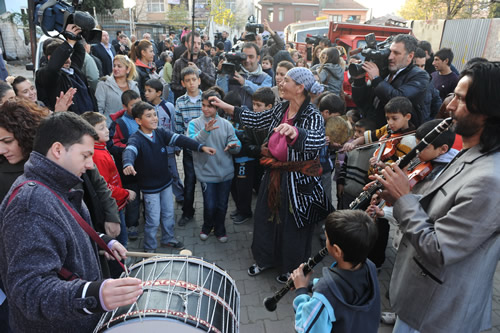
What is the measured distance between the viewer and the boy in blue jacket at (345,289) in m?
1.75

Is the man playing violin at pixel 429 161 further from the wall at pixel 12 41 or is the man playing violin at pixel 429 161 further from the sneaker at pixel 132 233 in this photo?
the wall at pixel 12 41

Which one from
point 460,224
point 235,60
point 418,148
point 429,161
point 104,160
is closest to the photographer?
point 460,224

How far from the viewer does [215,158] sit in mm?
4051

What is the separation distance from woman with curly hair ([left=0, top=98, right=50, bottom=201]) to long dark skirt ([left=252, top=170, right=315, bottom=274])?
207cm

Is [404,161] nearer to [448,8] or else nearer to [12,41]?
[12,41]

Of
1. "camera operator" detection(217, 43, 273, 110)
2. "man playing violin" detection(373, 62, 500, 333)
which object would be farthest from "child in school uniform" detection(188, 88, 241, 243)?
"man playing violin" detection(373, 62, 500, 333)

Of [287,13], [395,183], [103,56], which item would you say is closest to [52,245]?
[395,183]

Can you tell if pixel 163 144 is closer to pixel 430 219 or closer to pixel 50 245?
pixel 50 245

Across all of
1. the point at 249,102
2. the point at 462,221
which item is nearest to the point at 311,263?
the point at 462,221

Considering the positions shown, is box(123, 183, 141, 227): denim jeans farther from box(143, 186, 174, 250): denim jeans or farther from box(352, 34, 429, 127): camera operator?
box(352, 34, 429, 127): camera operator

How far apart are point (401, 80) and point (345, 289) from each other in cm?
295

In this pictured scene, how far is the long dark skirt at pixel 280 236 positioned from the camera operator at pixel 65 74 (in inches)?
110

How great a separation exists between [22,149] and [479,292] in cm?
284

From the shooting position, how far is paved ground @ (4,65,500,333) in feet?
10.1
